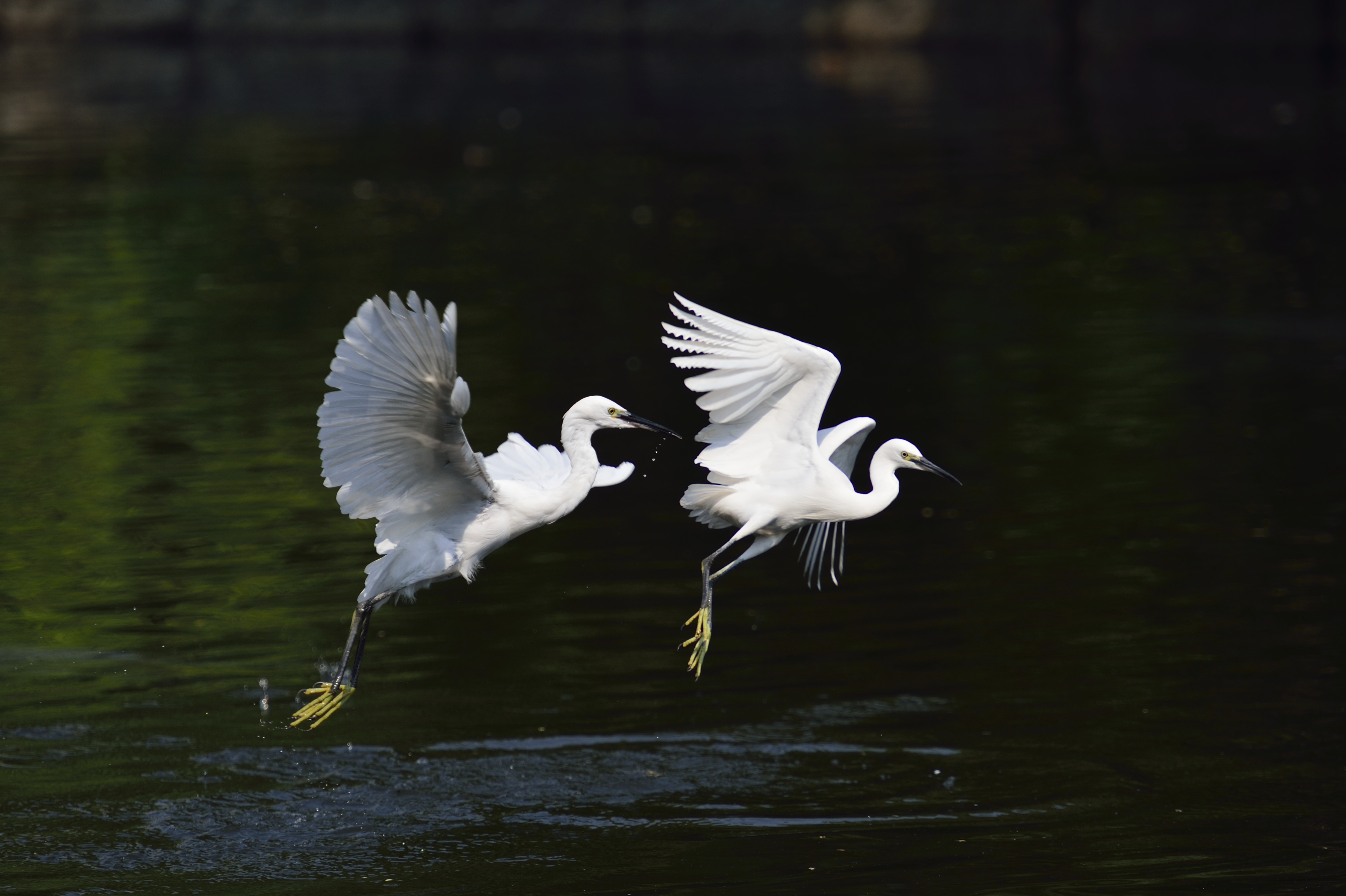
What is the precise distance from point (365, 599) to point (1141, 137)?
23.1 metres

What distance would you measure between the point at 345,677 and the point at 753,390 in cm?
242

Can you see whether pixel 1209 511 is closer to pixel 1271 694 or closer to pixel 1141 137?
pixel 1271 694

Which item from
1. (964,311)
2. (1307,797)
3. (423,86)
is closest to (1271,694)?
(1307,797)

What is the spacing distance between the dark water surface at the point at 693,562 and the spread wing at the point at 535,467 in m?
1.58

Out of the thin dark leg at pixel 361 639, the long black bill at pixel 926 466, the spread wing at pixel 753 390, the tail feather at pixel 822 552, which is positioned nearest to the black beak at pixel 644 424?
the spread wing at pixel 753 390

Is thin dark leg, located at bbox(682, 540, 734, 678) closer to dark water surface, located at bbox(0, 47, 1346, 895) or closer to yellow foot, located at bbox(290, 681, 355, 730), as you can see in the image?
dark water surface, located at bbox(0, 47, 1346, 895)

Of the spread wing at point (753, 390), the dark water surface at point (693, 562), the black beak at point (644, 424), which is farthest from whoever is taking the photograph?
the dark water surface at point (693, 562)

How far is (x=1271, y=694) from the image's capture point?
936 centimetres

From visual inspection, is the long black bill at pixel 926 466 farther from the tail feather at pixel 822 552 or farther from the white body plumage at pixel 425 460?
the white body plumage at pixel 425 460

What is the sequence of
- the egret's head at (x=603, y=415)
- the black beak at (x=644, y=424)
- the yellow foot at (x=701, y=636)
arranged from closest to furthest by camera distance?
the black beak at (x=644, y=424) → the egret's head at (x=603, y=415) → the yellow foot at (x=701, y=636)

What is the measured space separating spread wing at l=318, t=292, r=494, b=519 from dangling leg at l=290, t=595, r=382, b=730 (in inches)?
21.8

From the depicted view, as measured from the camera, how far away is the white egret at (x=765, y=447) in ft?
25.4

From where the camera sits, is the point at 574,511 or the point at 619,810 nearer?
the point at 619,810

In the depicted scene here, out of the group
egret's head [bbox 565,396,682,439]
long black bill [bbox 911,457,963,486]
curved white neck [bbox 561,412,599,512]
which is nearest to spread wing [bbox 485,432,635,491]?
curved white neck [bbox 561,412,599,512]
